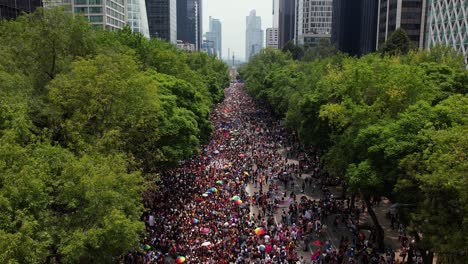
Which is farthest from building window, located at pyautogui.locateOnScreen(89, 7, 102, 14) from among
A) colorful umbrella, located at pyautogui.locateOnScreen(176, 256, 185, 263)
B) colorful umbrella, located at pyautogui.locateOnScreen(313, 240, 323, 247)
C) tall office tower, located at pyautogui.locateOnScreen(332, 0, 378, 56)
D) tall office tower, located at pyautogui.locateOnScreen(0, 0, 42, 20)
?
colorful umbrella, located at pyautogui.locateOnScreen(176, 256, 185, 263)

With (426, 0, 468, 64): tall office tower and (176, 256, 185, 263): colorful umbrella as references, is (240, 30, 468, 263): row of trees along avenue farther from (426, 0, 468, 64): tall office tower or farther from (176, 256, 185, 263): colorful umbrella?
(426, 0, 468, 64): tall office tower

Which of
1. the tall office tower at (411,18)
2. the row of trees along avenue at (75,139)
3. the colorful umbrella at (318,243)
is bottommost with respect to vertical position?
the colorful umbrella at (318,243)

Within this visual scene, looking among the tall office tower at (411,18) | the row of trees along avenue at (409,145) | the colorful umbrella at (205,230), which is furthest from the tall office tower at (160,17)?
the colorful umbrella at (205,230)

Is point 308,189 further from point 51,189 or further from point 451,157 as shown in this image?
point 51,189

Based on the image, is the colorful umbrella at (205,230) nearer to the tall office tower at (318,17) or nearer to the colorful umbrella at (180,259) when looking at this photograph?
the colorful umbrella at (180,259)

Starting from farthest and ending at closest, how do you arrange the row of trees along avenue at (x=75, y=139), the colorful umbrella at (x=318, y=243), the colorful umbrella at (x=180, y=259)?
the colorful umbrella at (x=318, y=243), the colorful umbrella at (x=180, y=259), the row of trees along avenue at (x=75, y=139)
